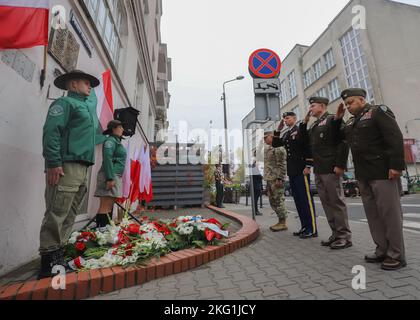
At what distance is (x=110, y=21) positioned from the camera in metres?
5.70

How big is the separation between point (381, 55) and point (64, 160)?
1052 inches

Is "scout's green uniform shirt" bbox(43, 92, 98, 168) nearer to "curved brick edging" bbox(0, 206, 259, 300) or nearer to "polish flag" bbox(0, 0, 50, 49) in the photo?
"polish flag" bbox(0, 0, 50, 49)

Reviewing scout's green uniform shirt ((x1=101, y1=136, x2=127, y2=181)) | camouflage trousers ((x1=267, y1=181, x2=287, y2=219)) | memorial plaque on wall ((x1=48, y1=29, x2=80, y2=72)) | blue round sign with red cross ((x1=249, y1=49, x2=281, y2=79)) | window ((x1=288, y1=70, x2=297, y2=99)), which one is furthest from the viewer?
window ((x1=288, y1=70, x2=297, y2=99))

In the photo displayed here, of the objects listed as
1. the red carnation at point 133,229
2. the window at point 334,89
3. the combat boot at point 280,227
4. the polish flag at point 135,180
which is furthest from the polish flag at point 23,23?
the window at point 334,89

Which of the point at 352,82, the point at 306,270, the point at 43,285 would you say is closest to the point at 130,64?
the point at 43,285

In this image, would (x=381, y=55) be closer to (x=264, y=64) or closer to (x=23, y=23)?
(x=264, y=64)

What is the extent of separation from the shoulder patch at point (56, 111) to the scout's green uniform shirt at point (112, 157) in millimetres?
1458

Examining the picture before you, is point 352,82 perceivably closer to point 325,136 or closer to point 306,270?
point 325,136

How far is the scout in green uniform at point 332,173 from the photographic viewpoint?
124 inches

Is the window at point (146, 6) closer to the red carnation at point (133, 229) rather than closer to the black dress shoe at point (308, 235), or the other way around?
the red carnation at point (133, 229)

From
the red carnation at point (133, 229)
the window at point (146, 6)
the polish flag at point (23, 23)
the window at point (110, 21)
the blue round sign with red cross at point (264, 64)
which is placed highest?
the window at point (146, 6)

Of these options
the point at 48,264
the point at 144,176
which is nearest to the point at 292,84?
the point at 144,176

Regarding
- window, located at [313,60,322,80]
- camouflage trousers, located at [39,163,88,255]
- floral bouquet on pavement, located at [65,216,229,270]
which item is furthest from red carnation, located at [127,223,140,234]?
window, located at [313,60,322,80]

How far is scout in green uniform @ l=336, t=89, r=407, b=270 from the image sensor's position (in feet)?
7.48
